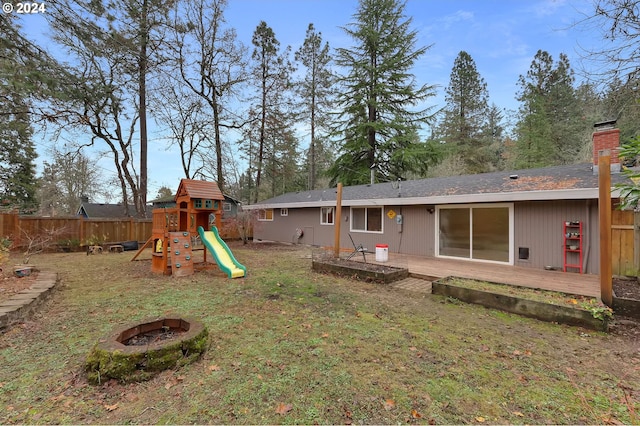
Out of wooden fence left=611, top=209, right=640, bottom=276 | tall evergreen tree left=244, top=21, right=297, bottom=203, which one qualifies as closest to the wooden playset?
wooden fence left=611, top=209, right=640, bottom=276

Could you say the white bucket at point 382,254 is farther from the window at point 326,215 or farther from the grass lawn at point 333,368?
the window at point 326,215

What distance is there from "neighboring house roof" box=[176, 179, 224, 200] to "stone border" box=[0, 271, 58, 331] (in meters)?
3.14

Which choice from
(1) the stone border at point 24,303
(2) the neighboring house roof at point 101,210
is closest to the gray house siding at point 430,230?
(1) the stone border at point 24,303

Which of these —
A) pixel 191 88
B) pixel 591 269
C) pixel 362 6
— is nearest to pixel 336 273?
pixel 591 269

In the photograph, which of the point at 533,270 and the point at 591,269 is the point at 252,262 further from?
the point at 591,269

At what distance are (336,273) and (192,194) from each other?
165 inches

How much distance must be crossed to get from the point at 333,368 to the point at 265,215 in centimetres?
1316

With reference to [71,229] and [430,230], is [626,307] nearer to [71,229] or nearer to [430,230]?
[430,230]

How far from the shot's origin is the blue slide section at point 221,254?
6652 millimetres

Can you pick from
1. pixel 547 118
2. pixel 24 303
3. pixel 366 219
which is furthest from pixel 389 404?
pixel 547 118

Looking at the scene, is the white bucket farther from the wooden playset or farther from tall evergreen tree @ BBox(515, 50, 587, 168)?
tall evergreen tree @ BBox(515, 50, 587, 168)

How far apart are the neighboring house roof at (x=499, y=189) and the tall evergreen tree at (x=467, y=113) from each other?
12.9 metres

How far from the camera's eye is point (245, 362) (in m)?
2.73

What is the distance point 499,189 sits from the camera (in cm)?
773
